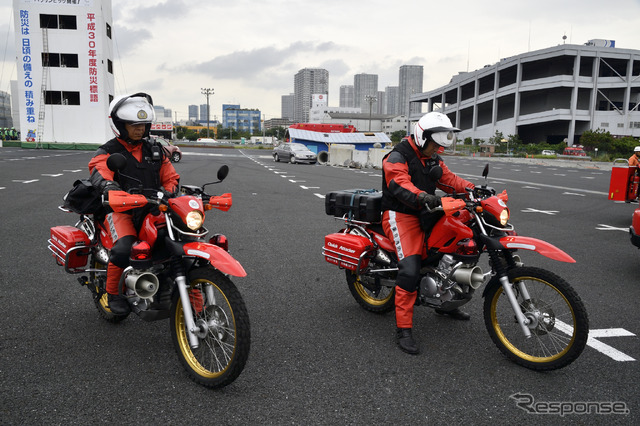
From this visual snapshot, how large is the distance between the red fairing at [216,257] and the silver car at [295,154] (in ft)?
101

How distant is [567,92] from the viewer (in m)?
81.9

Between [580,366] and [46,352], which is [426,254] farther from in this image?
[46,352]

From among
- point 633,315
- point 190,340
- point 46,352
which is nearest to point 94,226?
point 46,352

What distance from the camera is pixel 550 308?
3340 millimetres

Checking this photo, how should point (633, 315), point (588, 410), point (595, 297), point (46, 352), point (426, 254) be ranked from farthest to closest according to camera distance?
point (595, 297)
point (633, 315)
point (426, 254)
point (46, 352)
point (588, 410)

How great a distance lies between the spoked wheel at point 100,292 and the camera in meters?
3.96

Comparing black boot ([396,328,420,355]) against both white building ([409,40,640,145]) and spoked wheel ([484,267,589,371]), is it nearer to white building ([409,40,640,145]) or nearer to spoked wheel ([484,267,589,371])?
spoked wheel ([484,267,589,371])

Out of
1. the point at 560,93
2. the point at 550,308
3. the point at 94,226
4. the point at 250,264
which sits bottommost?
the point at 250,264

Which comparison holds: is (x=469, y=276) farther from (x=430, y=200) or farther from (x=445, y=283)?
(x=430, y=200)

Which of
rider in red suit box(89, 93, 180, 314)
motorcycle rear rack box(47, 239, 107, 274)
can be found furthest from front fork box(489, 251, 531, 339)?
motorcycle rear rack box(47, 239, 107, 274)

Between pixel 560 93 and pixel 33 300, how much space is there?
91.2 meters

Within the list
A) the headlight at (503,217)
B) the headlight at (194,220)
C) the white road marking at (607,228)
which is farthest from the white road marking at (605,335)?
the white road marking at (607,228)

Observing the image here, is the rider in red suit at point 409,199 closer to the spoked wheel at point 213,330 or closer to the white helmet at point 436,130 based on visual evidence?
the white helmet at point 436,130

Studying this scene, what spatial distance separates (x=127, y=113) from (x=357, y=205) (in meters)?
2.07
